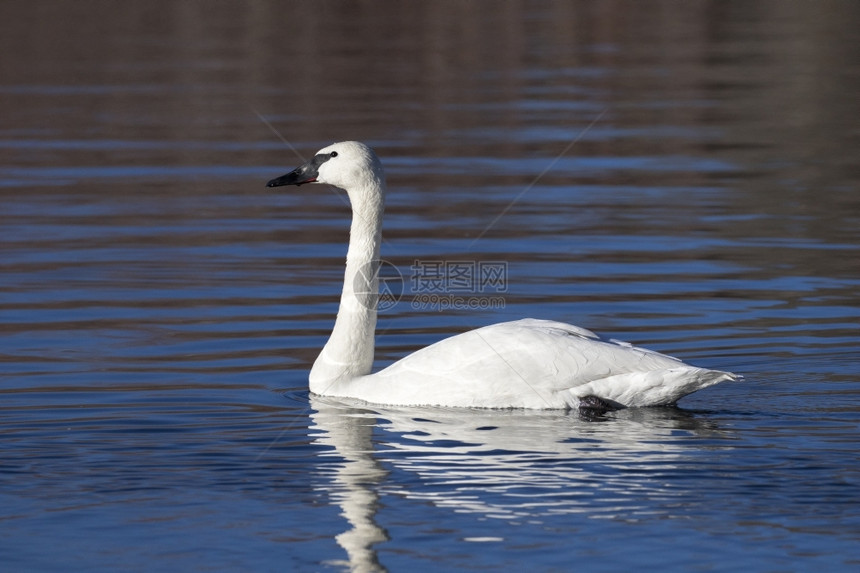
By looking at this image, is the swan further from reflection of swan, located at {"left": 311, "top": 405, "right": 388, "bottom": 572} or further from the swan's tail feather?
reflection of swan, located at {"left": 311, "top": 405, "right": 388, "bottom": 572}

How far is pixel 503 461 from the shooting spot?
8.38 meters

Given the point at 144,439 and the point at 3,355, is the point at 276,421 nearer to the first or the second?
the point at 144,439

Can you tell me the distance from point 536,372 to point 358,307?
1.57 m

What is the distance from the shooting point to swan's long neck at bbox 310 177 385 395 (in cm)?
1048

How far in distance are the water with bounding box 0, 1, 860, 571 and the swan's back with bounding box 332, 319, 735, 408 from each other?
0.18m

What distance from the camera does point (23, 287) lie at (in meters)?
14.0

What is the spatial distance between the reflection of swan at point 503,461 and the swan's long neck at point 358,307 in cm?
41

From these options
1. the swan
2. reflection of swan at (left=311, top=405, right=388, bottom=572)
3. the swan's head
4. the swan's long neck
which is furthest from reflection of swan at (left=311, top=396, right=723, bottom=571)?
the swan's head

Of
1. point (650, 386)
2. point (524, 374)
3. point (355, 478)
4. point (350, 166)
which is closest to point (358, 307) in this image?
point (350, 166)

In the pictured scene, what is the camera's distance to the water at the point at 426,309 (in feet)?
24.2

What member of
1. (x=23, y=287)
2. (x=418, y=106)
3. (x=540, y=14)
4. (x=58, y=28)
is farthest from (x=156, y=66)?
(x=23, y=287)

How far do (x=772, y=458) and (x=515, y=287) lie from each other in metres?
5.64

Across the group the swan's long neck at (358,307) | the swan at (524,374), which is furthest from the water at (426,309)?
the swan's long neck at (358,307)

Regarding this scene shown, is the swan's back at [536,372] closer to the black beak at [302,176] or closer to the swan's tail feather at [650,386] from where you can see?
the swan's tail feather at [650,386]
